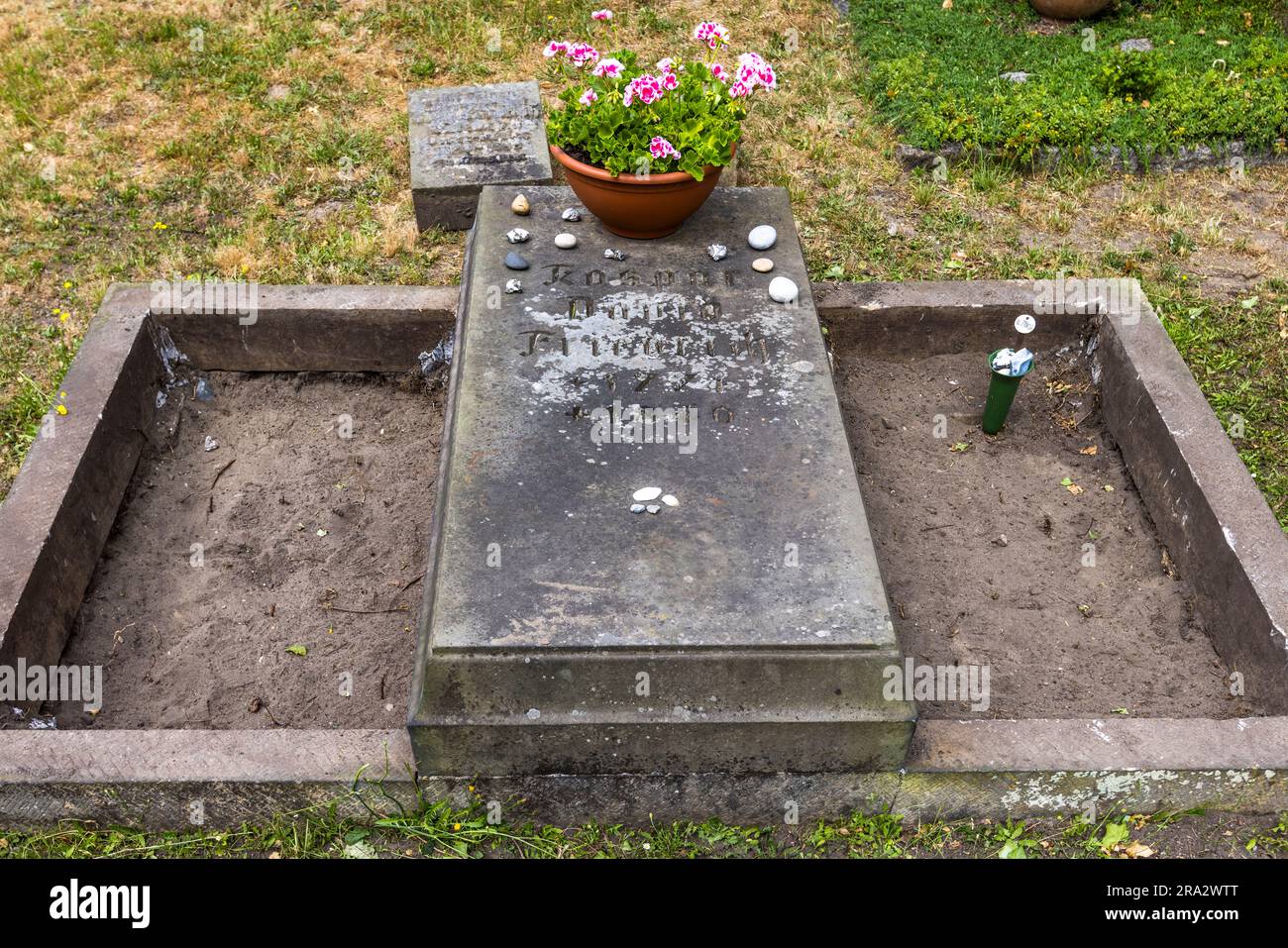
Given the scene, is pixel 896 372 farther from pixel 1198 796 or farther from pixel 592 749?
pixel 592 749

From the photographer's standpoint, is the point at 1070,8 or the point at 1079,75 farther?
the point at 1070,8

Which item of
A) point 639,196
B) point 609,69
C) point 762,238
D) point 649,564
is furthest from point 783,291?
point 649,564

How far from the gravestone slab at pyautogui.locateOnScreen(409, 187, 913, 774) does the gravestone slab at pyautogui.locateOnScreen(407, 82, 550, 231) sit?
1875 millimetres

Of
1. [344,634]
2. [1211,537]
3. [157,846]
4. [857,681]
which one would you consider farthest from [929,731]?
[157,846]

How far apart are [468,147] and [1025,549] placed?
345 centimetres

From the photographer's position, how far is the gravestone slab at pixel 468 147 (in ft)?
17.8

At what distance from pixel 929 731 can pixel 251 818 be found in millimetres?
1866

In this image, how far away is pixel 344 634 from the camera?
3.58 metres

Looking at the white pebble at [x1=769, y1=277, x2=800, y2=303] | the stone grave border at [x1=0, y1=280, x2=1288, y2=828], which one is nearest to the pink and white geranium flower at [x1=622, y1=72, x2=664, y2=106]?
the white pebble at [x1=769, y1=277, x2=800, y2=303]

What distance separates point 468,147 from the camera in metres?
5.65

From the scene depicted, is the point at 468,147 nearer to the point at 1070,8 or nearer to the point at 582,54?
the point at 582,54

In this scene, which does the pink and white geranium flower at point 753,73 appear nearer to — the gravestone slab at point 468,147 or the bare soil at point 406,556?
the bare soil at point 406,556

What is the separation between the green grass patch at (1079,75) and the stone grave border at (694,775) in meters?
2.35

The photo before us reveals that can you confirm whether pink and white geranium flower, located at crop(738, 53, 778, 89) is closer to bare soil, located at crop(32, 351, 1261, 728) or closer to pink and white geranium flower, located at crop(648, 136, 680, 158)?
pink and white geranium flower, located at crop(648, 136, 680, 158)
